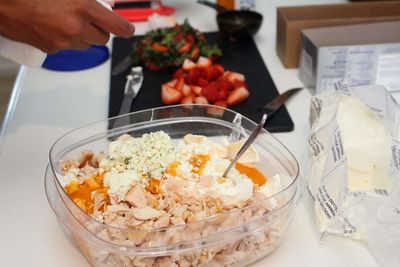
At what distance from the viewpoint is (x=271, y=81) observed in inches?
52.9

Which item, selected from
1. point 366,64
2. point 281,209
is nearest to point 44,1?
point 281,209

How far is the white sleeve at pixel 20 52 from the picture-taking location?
1.08 meters

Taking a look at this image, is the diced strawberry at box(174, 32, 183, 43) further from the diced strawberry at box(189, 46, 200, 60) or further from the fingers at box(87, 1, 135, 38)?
the fingers at box(87, 1, 135, 38)

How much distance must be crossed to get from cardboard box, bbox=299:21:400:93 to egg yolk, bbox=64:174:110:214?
62 centimetres

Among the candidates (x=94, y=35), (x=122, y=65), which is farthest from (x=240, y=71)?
(x=94, y=35)

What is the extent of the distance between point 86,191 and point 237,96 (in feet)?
1.65

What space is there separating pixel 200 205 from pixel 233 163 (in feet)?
0.34

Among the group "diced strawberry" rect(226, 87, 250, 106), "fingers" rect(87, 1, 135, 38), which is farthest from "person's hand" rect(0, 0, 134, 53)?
"diced strawberry" rect(226, 87, 250, 106)

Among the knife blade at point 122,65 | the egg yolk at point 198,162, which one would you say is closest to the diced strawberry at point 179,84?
the knife blade at point 122,65

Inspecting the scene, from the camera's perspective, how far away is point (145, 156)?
0.86 meters

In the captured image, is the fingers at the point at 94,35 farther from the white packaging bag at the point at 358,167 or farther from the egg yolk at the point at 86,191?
the white packaging bag at the point at 358,167

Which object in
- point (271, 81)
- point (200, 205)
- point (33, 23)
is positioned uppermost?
point (33, 23)

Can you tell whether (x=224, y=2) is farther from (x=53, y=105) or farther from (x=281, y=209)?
(x=281, y=209)

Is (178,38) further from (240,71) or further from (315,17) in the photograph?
(315,17)
